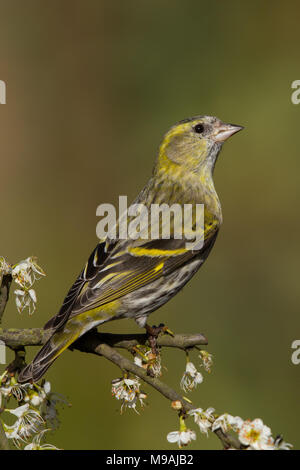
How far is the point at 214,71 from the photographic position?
5797 millimetres

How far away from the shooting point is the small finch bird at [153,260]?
3076mm

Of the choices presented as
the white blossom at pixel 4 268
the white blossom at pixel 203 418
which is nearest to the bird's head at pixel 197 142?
the white blossom at pixel 4 268

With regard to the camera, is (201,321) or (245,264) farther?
(245,264)

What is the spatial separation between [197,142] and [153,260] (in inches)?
41.2

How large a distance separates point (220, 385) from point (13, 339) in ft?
7.86

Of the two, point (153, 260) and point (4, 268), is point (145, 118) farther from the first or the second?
point (4, 268)

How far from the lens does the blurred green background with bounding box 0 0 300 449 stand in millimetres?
5324

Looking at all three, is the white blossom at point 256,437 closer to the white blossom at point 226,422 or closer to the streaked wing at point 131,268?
the white blossom at point 226,422

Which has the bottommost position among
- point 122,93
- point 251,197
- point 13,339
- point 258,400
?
point 258,400

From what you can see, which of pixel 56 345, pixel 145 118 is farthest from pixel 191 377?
pixel 145 118

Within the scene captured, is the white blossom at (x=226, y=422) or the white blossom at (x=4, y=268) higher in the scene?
the white blossom at (x=4, y=268)

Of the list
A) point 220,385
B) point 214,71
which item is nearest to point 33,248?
point 220,385

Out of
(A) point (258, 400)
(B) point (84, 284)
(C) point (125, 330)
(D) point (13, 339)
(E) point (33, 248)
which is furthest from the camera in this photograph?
(E) point (33, 248)
